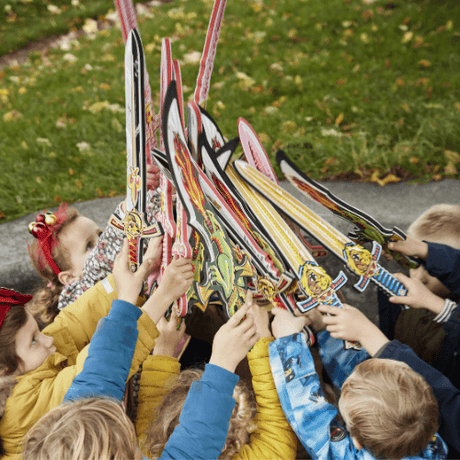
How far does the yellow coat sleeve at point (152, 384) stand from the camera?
1.13m

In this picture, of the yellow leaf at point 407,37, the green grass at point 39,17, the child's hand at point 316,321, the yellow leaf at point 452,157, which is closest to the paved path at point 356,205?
the yellow leaf at point 452,157

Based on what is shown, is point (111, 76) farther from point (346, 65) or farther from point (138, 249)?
point (138, 249)

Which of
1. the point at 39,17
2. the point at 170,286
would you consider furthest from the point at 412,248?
the point at 39,17

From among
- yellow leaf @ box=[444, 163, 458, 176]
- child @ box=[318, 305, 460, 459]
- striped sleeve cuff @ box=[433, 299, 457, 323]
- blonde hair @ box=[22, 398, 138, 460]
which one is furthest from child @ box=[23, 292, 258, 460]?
yellow leaf @ box=[444, 163, 458, 176]

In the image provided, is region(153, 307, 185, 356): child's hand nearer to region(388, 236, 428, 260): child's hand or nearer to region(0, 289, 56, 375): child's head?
region(0, 289, 56, 375): child's head

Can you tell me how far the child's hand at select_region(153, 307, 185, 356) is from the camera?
117 centimetres

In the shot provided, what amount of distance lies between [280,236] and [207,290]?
0.26m

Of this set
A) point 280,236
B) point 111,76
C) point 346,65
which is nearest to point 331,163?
point 346,65

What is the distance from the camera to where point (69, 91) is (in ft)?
11.0

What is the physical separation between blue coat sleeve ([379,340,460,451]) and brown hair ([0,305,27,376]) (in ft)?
3.21

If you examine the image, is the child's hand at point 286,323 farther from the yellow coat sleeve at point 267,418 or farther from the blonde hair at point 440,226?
the blonde hair at point 440,226

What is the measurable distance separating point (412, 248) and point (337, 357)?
41 centimetres

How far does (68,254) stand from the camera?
1.48 metres

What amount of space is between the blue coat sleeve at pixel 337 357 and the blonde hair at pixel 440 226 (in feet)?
1.57
